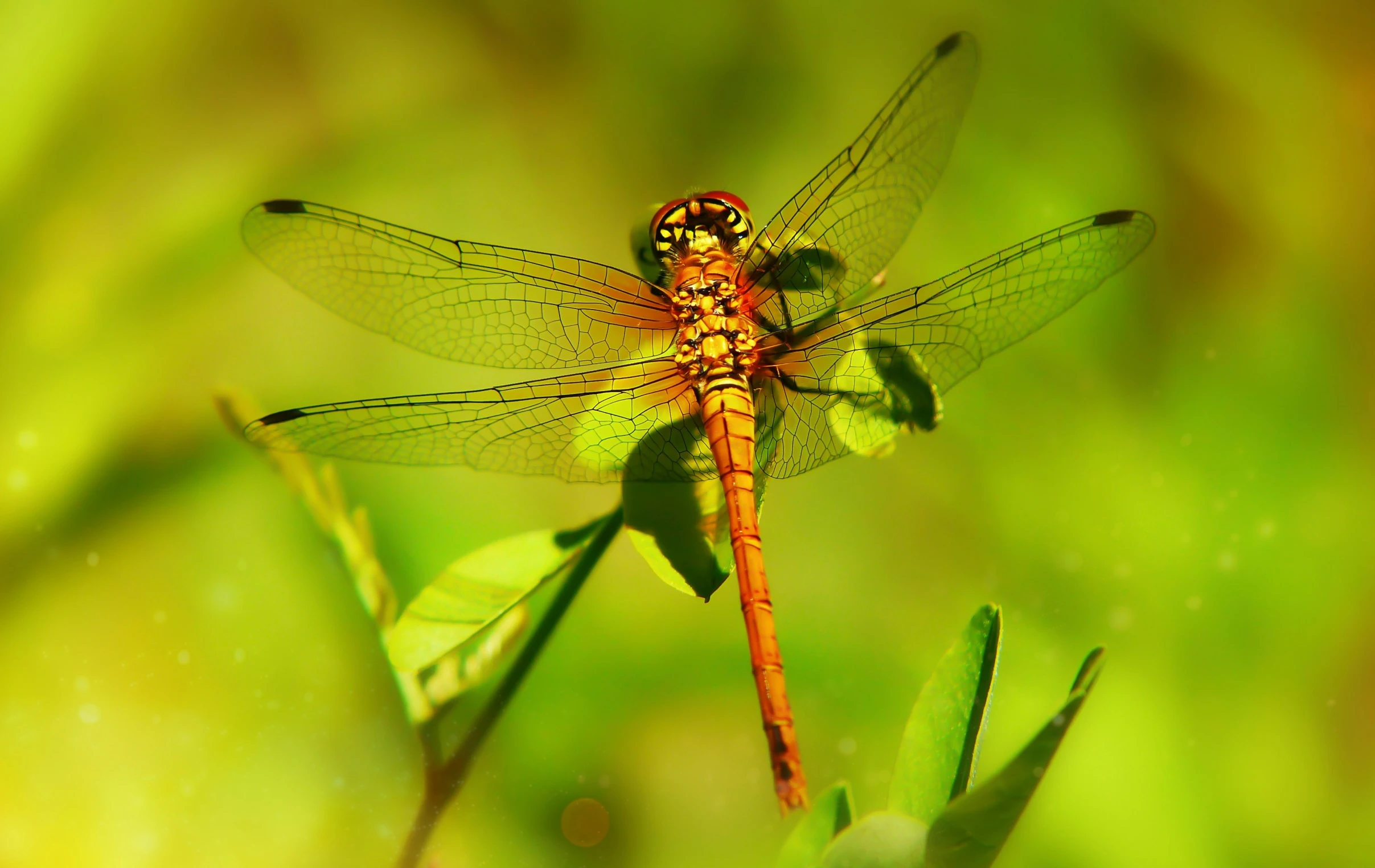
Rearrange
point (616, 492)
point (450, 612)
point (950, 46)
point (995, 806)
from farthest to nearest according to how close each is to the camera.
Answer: point (616, 492)
point (950, 46)
point (450, 612)
point (995, 806)

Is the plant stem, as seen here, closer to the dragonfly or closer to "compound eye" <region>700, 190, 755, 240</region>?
the dragonfly

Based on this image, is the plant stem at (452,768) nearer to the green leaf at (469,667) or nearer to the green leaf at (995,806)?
the green leaf at (469,667)

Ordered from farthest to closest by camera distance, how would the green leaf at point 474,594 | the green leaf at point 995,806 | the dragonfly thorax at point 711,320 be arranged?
1. the dragonfly thorax at point 711,320
2. the green leaf at point 474,594
3. the green leaf at point 995,806

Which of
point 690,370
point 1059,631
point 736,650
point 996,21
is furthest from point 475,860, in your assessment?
point 996,21

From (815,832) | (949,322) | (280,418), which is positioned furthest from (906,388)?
(280,418)

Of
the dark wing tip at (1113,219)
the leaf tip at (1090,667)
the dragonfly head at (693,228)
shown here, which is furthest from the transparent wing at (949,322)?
the leaf tip at (1090,667)

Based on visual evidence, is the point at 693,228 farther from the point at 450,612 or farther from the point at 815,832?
the point at 815,832
